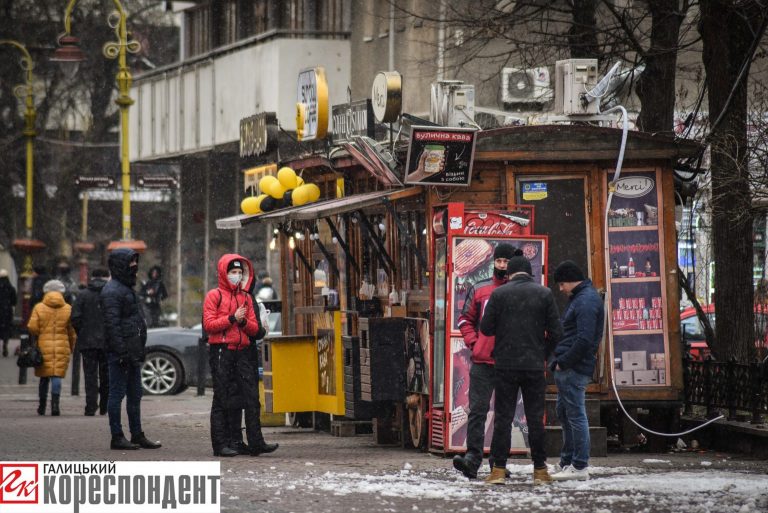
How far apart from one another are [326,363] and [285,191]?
2695 millimetres

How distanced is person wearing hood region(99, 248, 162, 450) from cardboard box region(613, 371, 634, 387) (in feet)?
14.1

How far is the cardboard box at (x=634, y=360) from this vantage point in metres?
15.9

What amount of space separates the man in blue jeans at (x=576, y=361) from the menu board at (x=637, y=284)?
2299 mm

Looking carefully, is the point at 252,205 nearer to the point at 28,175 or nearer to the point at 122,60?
the point at 122,60

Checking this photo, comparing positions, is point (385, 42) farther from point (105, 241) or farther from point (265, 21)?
point (105, 241)

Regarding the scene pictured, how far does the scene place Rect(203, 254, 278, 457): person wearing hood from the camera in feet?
50.4

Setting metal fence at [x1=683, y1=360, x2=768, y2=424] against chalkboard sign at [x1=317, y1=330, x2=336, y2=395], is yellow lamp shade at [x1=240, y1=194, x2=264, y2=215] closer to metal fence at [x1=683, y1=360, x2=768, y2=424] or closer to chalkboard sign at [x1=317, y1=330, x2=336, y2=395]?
chalkboard sign at [x1=317, y1=330, x2=336, y2=395]

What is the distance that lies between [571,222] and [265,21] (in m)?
22.4

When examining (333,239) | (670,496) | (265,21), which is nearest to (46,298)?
(333,239)

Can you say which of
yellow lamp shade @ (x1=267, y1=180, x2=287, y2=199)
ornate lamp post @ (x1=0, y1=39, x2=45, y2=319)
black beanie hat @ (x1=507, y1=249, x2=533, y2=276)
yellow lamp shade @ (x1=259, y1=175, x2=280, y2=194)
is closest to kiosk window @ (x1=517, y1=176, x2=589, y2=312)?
black beanie hat @ (x1=507, y1=249, x2=533, y2=276)

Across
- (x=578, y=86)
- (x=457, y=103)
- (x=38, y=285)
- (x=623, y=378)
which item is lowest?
(x=623, y=378)

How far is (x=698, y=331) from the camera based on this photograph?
2564 cm

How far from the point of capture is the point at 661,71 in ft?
61.8

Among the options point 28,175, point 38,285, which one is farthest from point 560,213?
point 28,175
